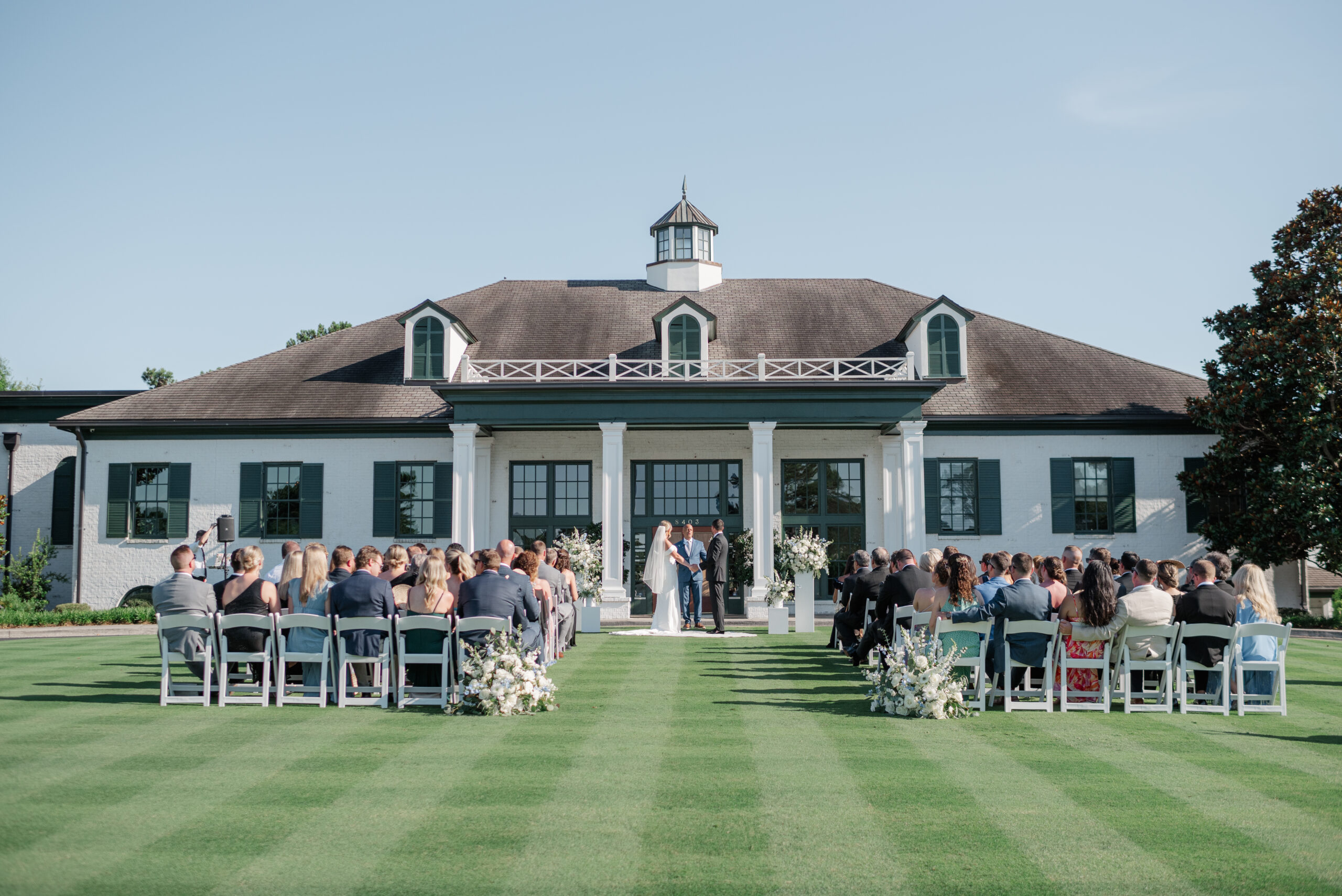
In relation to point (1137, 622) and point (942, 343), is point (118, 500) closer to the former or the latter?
point (942, 343)

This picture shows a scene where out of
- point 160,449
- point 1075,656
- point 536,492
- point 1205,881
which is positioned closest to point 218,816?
point 1205,881

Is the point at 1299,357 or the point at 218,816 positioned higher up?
the point at 1299,357

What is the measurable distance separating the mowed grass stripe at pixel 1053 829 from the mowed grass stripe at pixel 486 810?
2629mm

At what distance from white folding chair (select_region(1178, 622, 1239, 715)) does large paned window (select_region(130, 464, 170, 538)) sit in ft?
74.0

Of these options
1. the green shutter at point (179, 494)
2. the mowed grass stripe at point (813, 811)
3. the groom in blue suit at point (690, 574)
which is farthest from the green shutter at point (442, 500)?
the mowed grass stripe at point (813, 811)

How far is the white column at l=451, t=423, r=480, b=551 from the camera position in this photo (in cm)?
2352

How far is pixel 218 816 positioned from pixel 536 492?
65.8ft

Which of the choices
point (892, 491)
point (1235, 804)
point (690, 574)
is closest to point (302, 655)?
point (1235, 804)

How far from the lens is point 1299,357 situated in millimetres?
21688

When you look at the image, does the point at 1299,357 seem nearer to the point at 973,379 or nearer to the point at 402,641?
the point at 973,379

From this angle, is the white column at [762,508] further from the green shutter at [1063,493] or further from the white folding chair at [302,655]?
the white folding chair at [302,655]

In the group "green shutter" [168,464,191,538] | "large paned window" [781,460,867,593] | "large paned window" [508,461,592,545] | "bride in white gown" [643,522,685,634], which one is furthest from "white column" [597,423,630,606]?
"green shutter" [168,464,191,538]

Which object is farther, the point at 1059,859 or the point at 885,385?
the point at 885,385

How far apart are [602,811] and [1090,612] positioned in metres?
6.14
